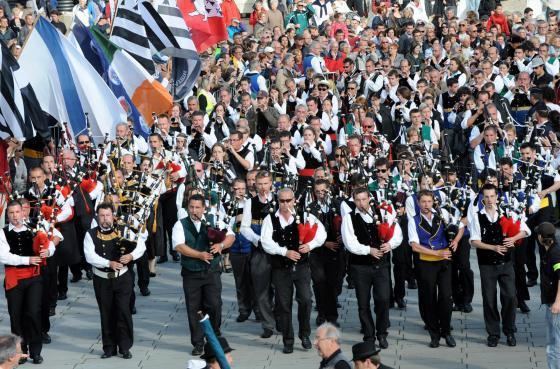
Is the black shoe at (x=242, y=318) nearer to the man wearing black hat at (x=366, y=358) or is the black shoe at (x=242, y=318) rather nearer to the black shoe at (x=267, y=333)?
the black shoe at (x=267, y=333)

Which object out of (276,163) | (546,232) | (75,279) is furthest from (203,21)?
(546,232)

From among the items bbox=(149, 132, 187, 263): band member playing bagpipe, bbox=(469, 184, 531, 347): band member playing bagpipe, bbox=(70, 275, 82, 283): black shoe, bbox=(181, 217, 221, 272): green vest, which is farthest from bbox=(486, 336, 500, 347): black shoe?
bbox=(70, 275, 82, 283): black shoe

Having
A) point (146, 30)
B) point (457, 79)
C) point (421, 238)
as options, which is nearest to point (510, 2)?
point (457, 79)

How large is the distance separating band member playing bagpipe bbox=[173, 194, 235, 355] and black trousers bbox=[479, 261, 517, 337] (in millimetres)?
2988

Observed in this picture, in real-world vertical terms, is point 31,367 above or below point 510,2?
below

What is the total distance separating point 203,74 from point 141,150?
4.63 metres

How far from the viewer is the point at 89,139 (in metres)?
20.3

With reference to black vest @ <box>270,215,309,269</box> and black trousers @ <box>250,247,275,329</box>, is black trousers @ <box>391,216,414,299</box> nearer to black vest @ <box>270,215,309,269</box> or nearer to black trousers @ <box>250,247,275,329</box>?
black trousers @ <box>250,247,275,329</box>

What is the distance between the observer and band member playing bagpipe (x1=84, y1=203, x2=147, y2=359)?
16266 mm

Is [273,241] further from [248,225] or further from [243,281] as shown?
[243,281]

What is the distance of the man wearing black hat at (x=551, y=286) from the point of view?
48.2 feet

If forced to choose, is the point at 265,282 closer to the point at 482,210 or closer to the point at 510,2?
the point at 482,210

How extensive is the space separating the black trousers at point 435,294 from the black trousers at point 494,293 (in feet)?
1.40

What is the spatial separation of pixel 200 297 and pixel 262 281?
0.98 meters
